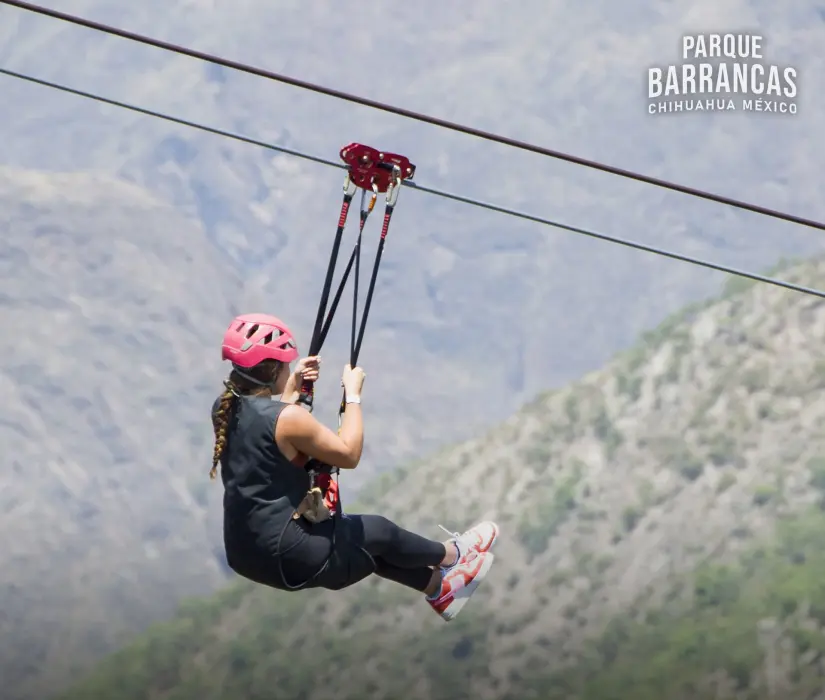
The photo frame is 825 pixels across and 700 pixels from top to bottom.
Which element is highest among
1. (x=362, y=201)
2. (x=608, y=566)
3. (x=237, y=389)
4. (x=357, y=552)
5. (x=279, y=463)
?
(x=608, y=566)

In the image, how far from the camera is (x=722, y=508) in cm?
2691

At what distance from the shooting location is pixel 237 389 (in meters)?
5.39

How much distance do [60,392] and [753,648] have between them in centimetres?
1328

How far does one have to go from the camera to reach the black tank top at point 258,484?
531cm

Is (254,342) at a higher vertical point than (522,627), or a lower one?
lower

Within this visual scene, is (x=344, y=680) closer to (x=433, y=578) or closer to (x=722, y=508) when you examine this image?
(x=722, y=508)

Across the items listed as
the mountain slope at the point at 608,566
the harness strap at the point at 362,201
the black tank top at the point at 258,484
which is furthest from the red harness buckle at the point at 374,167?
the mountain slope at the point at 608,566

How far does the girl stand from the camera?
5.27 metres

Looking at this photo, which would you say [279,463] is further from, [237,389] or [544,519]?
[544,519]

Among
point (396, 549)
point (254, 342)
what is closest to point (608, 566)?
point (396, 549)

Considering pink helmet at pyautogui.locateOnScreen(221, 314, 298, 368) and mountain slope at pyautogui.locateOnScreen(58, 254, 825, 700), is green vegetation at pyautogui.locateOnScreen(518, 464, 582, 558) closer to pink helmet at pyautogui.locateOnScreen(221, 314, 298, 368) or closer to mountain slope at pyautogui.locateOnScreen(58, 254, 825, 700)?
mountain slope at pyautogui.locateOnScreen(58, 254, 825, 700)

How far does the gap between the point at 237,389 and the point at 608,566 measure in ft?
71.8

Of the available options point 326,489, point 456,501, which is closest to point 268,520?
point 326,489

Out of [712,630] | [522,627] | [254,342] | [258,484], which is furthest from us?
[522,627]
